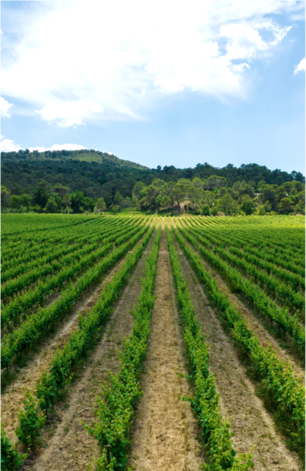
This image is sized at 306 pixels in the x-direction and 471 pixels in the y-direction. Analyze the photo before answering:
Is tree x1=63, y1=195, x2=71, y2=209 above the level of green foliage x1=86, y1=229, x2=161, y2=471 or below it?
above

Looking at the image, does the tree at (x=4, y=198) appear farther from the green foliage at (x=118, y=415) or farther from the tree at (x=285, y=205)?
the tree at (x=285, y=205)

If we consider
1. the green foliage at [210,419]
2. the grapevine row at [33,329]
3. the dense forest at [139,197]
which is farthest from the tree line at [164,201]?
the green foliage at [210,419]

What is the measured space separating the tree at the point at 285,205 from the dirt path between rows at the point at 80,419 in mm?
122847

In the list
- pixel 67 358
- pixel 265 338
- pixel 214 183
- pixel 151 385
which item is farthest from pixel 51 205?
pixel 151 385

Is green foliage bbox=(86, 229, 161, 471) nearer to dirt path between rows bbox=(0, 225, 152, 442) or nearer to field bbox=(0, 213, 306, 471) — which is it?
field bbox=(0, 213, 306, 471)

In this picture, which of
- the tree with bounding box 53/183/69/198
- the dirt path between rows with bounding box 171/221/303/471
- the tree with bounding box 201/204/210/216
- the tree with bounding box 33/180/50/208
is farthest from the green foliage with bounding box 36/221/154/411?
the tree with bounding box 53/183/69/198

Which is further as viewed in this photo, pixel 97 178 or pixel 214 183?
pixel 97 178

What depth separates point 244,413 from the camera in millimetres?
6926

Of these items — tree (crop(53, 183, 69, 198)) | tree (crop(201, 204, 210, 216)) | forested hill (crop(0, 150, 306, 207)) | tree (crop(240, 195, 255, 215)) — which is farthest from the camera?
forested hill (crop(0, 150, 306, 207))

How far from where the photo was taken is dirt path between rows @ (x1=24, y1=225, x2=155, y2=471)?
550cm

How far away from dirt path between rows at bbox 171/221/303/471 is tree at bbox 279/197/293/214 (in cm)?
12028

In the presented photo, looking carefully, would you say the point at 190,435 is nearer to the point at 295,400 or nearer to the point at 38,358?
the point at 295,400

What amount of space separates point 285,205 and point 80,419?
12834 cm

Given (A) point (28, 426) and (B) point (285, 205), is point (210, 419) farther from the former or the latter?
(B) point (285, 205)
